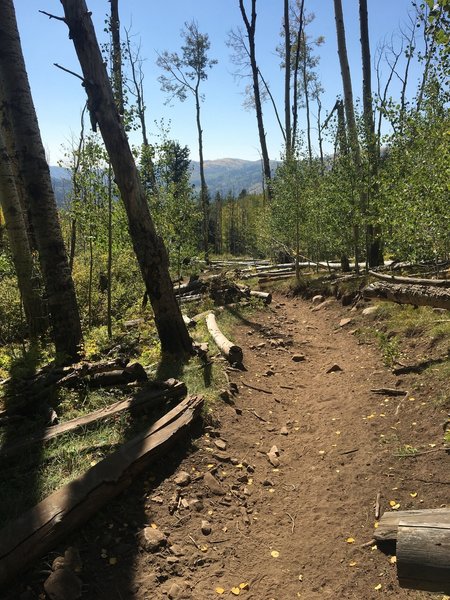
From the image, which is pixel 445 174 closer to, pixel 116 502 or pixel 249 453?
pixel 249 453

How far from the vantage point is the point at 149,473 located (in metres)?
3.97

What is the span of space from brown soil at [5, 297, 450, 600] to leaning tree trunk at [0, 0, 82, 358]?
119 inches

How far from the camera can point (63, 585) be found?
2.69 meters

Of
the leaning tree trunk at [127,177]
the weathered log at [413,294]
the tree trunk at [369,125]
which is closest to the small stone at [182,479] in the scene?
the leaning tree trunk at [127,177]

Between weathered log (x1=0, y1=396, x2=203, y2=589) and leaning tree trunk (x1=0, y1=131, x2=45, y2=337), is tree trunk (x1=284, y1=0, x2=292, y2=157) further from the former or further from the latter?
weathered log (x1=0, y1=396, x2=203, y2=589)

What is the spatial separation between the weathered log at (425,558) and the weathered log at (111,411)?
10.6 feet

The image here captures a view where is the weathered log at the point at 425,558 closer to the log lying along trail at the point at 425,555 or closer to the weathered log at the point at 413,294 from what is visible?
the log lying along trail at the point at 425,555

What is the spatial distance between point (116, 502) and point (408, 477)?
264 cm

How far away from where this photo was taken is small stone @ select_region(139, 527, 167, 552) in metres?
3.19

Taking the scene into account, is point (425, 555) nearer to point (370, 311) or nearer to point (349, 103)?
point (370, 311)

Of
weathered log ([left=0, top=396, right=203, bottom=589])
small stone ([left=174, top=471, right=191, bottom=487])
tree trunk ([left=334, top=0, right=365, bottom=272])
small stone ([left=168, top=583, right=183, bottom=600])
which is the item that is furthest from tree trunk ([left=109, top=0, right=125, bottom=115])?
small stone ([left=168, top=583, right=183, bottom=600])

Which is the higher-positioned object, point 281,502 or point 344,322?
point 344,322

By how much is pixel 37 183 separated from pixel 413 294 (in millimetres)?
6160

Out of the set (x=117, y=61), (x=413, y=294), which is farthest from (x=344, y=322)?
Answer: (x=117, y=61)
